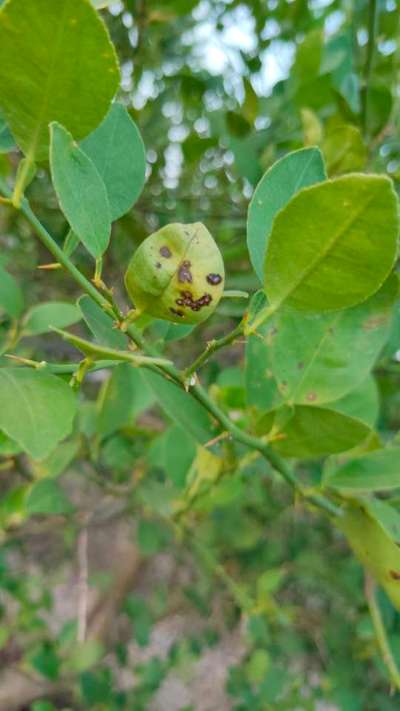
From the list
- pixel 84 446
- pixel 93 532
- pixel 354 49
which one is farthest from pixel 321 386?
pixel 93 532

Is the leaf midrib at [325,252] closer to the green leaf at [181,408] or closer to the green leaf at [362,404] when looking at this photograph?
the green leaf at [181,408]

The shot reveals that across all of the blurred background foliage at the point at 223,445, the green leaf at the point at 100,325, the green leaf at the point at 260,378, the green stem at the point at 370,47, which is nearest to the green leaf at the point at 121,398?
the blurred background foliage at the point at 223,445

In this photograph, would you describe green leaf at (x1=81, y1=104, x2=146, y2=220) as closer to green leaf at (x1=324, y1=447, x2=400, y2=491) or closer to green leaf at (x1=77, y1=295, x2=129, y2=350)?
green leaf at (x1=77, y1=295, x2=129, y2=350)

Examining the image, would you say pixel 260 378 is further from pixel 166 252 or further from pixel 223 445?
pixel 166 252

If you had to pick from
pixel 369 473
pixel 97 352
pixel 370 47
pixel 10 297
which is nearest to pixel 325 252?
pixel 97 352

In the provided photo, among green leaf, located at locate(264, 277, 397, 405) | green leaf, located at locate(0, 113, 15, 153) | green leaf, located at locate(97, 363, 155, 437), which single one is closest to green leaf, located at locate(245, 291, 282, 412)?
green leaf, located at locate(264, 277, 397, 405)

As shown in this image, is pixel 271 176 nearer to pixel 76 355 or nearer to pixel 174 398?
pixel 174 398
